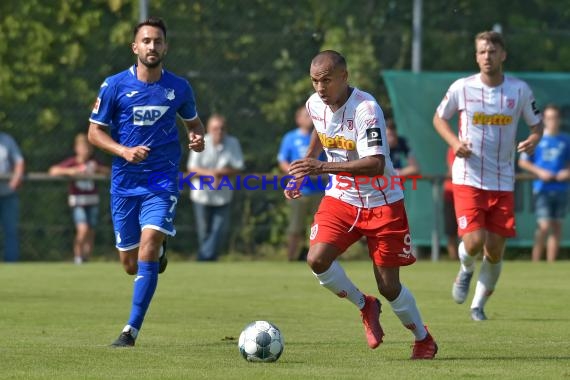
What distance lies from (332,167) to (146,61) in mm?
2389

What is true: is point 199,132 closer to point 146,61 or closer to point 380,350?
point 146,61

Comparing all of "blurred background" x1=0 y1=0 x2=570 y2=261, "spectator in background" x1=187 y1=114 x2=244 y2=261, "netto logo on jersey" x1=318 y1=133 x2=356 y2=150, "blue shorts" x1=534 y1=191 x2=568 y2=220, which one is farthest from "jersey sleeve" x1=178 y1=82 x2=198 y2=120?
"blue shorts" x1=534 y1=191 x2=568 y2=220

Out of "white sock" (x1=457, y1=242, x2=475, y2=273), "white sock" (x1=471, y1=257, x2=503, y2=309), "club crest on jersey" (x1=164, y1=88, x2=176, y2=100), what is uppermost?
"club crest on jersey" (x1=164, y1=88, x2=176, y2=100)

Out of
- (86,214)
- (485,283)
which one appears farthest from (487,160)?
(86,214)

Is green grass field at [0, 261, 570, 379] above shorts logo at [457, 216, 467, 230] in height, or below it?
below

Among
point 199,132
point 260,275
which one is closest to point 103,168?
point 260,275

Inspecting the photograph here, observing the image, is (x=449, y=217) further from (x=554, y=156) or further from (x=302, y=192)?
(x=302, y=192)

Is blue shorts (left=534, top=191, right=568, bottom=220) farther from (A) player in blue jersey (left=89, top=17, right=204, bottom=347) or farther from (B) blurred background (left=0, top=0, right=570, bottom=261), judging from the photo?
(A) player in blue jersey (left=89, top=17, right=204, bottom=347)

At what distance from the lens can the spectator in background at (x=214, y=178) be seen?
19234 mm

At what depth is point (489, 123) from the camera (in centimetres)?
1167

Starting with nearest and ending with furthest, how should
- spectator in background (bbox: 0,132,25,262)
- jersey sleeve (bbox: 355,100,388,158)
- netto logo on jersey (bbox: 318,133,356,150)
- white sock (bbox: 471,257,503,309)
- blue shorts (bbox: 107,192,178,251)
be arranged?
jersey sleeve (bbox: 355,100,388,158), netto logo on jersey (bbox: 318,133,356,150), blue shorts (bbox: 107,192,178,251), white sock (bbox: 471,257,503,309), spectator in background (bbox: 0,132,25,262)

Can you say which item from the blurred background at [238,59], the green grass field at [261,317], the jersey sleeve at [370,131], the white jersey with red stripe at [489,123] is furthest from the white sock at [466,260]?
the blurred background at [238,59]

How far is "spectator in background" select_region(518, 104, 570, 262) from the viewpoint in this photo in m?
19.0

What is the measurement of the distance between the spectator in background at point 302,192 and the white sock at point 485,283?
718 centimetres
